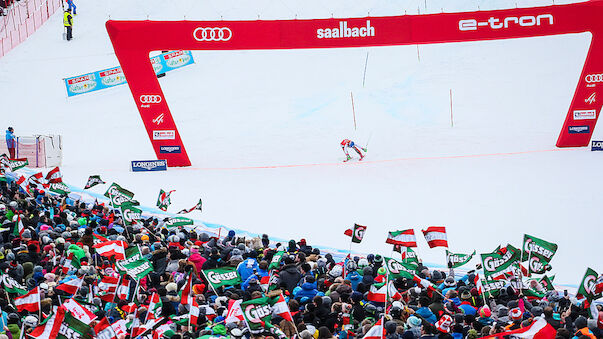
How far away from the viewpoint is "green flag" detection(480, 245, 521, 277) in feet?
36.5

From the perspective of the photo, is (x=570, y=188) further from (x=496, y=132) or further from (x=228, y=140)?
(x=228, y=140)

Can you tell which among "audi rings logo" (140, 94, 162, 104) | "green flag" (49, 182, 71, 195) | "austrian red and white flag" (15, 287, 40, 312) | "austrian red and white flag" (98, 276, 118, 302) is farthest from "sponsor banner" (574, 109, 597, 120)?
"austrian red and white flag" (15, 287, 40, 312)

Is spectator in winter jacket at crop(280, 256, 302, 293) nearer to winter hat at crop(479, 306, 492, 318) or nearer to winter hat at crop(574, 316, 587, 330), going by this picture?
winter hat at crop(479, 306, 492, 318)

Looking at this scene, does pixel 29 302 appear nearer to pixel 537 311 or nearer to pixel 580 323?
pixel 537 311

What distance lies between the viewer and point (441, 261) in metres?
14.6

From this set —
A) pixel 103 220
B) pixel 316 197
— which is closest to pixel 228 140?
pixel 316 197

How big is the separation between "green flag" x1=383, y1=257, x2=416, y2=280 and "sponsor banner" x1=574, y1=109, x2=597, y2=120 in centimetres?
1059

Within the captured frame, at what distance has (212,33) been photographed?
19141mm

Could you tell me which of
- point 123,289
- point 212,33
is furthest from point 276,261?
point 212,33

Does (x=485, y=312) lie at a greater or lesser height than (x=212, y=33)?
lesser

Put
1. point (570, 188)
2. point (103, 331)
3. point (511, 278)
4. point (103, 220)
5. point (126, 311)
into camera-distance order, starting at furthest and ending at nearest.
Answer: point (570, 188)
point (103, 220)
point (511, 278)
point (126, 311)
point (103, 331)

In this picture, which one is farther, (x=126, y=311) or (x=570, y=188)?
(x=570, y=188)

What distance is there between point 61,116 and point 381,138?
34.7 ft

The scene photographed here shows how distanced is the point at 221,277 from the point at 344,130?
12.9 metres
